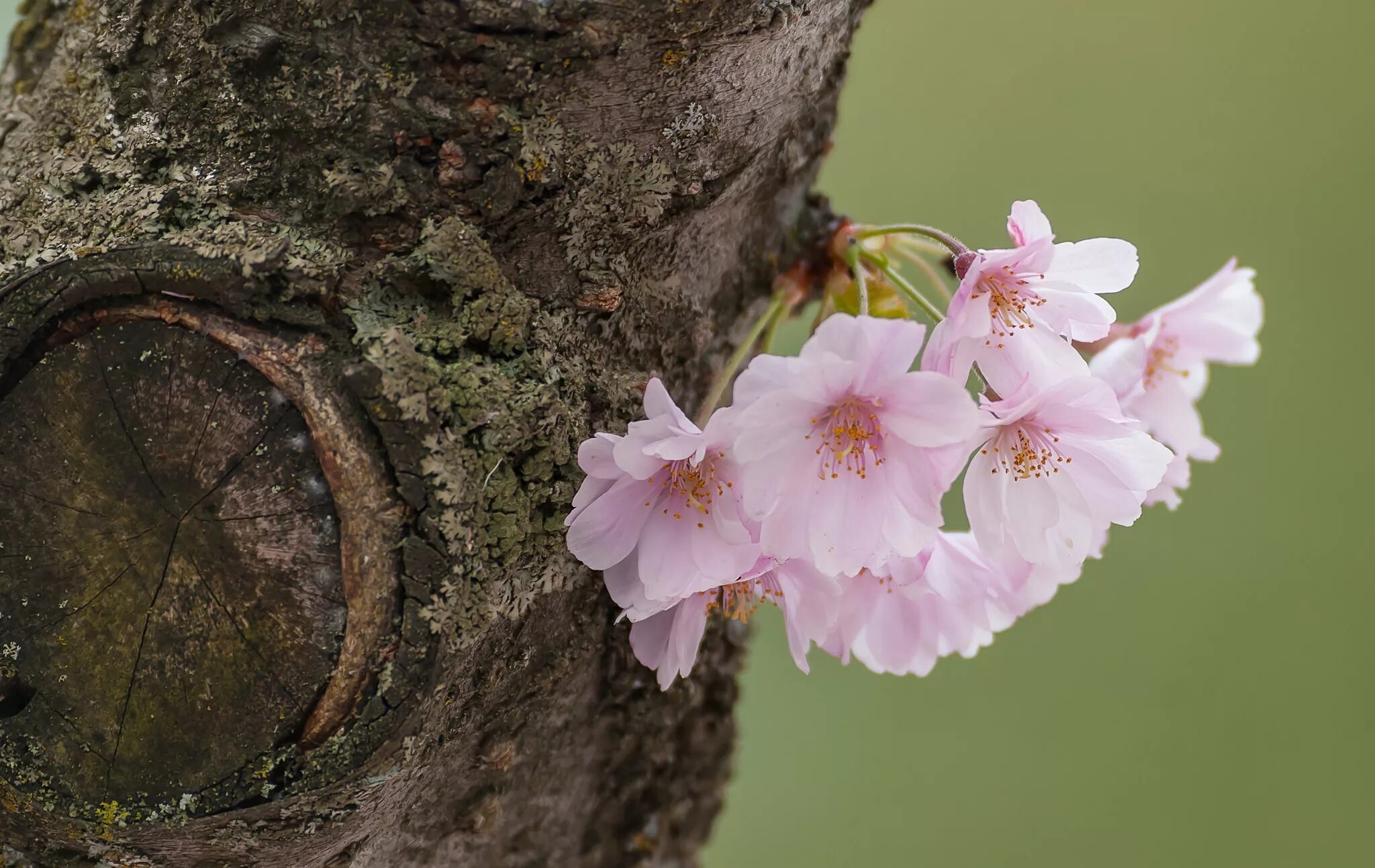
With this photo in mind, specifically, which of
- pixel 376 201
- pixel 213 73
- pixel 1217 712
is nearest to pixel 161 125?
pixel 213 73

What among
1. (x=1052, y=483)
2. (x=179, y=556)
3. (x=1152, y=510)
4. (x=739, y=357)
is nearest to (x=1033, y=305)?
(x=1052, y=483)

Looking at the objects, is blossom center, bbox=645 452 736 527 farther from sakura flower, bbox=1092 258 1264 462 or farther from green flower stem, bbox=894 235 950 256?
sakura flower, bbox=1092 258 1264 462

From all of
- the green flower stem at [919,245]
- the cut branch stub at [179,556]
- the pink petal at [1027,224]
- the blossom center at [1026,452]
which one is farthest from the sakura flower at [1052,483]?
the cut branch stub at [179,556]

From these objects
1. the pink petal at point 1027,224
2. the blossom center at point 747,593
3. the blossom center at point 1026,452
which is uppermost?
the pink petal at point 1027,224

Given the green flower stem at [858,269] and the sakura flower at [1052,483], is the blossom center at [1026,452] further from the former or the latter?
the green flower stem at [858,269]

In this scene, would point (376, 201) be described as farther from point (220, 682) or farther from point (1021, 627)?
point (1021, 627)

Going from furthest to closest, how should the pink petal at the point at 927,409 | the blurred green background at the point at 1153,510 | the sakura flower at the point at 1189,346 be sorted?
1. the blurred green background at the point at 1153,510
2. the sakura flower at the point at 1189,346
3. the pink petal at the point at 927,409

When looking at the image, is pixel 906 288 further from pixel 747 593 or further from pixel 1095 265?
A: pixel 747 593
